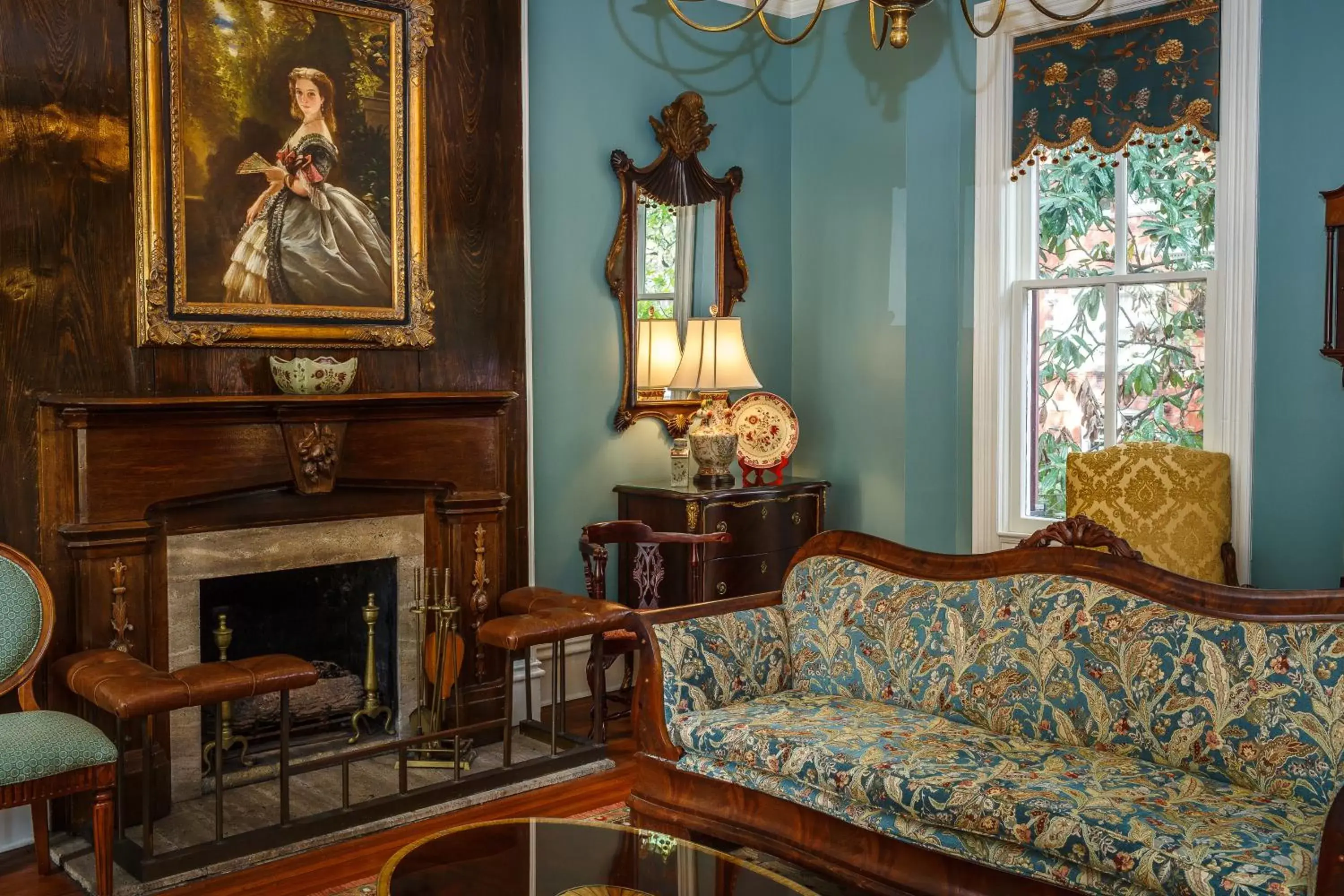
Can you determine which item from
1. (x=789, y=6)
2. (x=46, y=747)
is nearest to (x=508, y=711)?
(x=46, y=747)

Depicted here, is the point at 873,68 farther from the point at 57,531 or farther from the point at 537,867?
the point at 537,867

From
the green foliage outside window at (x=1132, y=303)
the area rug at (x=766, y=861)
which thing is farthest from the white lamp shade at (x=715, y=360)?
the area rug at (x=766, y=861)

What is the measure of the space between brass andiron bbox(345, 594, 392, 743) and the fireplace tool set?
12 cm

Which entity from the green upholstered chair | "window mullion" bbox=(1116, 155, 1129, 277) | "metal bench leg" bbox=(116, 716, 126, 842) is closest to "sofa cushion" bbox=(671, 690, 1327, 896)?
the green upholstered chair

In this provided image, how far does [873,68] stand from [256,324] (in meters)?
2.92

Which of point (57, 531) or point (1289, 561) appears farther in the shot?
point (1289, 561)

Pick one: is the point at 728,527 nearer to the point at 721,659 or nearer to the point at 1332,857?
the point at 721,659

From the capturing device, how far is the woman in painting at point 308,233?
4098 mm

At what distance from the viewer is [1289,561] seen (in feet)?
14.2

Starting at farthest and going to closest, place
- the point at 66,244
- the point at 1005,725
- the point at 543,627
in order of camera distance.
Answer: the point at 543,627
the point at 66,244
the point at 1005,725

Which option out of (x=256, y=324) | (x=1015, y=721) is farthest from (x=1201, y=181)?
(x=256, y=324)

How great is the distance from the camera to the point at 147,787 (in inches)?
131

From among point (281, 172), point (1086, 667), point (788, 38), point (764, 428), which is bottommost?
point (1086, 667)

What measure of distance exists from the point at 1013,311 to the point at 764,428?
1.16m
